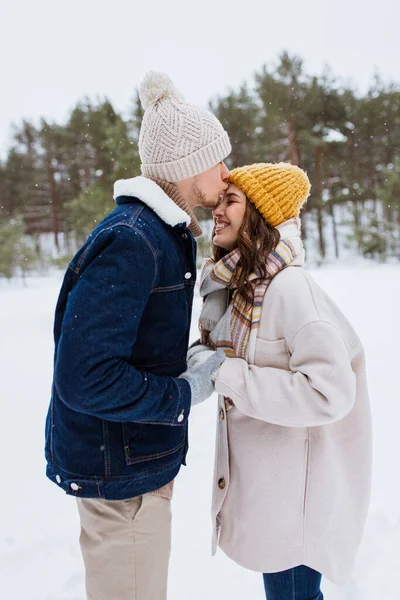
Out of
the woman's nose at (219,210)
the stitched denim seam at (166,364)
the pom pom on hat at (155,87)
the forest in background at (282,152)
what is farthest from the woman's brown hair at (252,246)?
the forest in background at (282,152)

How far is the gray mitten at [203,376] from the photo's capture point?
A: 1404 mm

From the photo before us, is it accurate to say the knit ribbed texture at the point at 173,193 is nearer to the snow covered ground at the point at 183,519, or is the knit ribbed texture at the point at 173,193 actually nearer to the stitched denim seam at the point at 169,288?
the stitched denim seam at the point at 169,288

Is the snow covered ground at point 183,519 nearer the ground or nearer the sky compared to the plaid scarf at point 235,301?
nearer the ground

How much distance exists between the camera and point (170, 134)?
1.50m

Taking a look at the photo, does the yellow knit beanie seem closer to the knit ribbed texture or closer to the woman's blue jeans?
the knit ribbed texture

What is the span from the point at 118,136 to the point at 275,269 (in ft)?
38.2

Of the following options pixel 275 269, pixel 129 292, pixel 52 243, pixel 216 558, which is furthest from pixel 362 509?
pixel 52 243

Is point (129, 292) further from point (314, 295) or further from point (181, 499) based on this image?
point (181, 499)

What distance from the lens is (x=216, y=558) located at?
8.79 feet

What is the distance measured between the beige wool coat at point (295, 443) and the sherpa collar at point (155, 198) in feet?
1.37

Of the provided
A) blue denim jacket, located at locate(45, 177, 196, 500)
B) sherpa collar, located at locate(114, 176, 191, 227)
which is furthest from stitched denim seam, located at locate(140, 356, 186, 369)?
sherpa collar, located at locate(114, 176, 191, 227)

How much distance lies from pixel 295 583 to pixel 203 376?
912 millimetres

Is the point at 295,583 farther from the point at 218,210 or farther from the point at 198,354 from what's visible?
the point at 218,210

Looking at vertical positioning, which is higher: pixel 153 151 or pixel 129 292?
pixel 153 151
